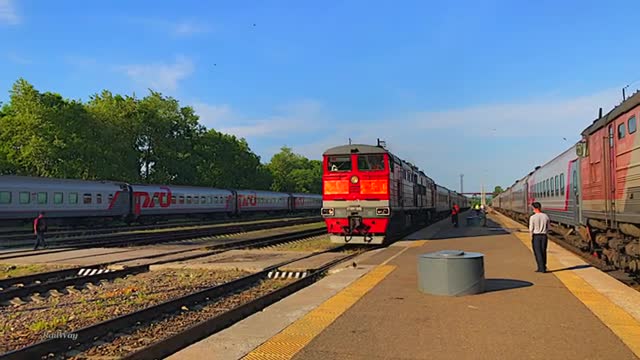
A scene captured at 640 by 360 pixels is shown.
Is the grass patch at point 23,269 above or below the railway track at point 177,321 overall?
below

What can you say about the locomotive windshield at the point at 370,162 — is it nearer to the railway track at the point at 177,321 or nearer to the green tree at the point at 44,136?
the railway track at the point at 177,321

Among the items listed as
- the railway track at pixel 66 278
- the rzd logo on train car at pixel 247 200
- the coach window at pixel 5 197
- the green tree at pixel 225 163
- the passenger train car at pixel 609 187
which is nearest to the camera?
the passenger train car at pixel 609 187

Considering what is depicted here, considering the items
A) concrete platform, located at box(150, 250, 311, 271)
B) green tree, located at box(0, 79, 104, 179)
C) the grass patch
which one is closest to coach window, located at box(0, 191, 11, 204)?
the grass patch

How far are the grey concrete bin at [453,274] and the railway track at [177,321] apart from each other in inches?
111

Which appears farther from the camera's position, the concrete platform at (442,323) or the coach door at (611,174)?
the coach door at (611,174)

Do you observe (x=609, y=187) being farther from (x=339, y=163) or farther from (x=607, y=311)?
(x=339, y=163)

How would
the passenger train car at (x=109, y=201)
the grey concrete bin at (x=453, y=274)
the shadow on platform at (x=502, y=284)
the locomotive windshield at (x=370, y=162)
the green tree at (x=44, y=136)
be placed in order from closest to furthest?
the grey concrete bin at (x=453, y=274), the shadow on platform at (x=502, y=284), the locomotive windshield at (x=370, y=162), the passenger train car at (x=109, y=201), the green tree at (x=44, y=136)

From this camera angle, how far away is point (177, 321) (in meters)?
7.65

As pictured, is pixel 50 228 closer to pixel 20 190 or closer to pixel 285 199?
pixel 20 190

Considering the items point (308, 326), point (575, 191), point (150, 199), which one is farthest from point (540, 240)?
point (150, 199)

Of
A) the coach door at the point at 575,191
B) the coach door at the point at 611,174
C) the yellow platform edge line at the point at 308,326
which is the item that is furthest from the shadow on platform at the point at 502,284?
the coach door at the point at 575,191

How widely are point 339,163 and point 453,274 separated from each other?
11.7 m

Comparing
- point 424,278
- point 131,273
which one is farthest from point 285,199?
point 424,278

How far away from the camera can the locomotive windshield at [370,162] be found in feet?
62.2
